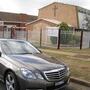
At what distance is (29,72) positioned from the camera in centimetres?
715

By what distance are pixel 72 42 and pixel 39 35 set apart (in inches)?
140

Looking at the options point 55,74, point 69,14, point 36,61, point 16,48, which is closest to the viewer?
point 55,74

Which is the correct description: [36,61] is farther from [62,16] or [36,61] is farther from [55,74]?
[62,16]

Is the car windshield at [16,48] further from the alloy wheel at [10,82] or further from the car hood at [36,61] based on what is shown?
the alloy wheel at [10,82]

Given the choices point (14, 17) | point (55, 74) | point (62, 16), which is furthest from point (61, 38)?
point (14, 17)

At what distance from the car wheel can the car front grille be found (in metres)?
0.82

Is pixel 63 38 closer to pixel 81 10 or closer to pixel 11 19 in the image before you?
pixel 81 10

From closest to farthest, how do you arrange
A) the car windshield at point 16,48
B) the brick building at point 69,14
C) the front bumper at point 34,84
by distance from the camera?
the front bumper at point 34,84 < the car windshield at point 16,48 < the brick building at point 69,14

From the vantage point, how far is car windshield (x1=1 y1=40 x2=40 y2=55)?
862 centimetres

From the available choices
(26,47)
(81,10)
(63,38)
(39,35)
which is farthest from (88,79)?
(81,10)

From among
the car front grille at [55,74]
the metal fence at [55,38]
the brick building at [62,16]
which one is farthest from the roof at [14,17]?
the car front grille at [55,74]

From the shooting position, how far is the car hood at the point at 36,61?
7403 mm

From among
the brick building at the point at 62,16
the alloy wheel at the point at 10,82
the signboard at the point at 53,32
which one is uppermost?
the brick building at the point at 62,16

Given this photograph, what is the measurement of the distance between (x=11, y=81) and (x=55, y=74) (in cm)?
120
